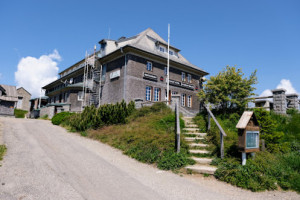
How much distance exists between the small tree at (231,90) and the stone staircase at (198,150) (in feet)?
9.60

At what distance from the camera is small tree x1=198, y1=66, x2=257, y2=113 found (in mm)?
12398

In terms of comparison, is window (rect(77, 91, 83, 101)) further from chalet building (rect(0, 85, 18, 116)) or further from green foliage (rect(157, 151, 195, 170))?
green foliage (rect(157, 151, 195, 170))

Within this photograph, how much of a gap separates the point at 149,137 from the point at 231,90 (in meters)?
6.74

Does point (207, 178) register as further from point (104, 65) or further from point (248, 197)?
point (104, 65)

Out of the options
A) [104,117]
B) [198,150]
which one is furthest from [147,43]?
[198,150]

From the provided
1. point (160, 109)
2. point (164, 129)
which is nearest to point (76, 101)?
point (160, 109)

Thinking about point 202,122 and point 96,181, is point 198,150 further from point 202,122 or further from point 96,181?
point 96,181

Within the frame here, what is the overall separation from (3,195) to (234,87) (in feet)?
40.0

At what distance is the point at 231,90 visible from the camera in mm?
12672

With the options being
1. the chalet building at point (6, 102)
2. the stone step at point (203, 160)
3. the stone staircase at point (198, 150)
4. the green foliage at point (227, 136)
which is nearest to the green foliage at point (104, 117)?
the stone staircase at point (198, 150)

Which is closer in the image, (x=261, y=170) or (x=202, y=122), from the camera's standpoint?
(x=261, y=170)

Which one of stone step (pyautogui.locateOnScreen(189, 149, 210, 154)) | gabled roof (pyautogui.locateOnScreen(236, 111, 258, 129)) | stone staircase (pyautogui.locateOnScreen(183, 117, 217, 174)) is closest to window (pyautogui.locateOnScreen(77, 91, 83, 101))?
stone staircase (pyautogui.locateOnScreen(183, 117, 217, 174))

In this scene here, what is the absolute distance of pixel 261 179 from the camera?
221 inches

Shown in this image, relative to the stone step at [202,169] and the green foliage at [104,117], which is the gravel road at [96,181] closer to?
the stone step at [202,169]
